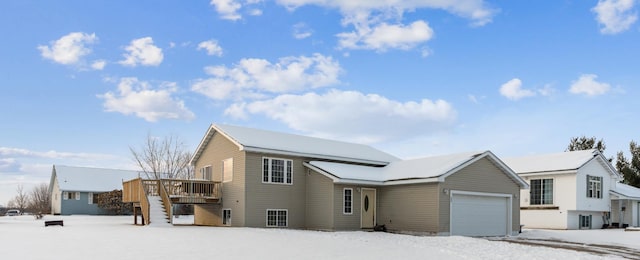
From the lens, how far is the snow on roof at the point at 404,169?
24.8 meters

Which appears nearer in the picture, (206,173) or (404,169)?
(404,169)

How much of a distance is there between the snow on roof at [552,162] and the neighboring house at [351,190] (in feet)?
26.5

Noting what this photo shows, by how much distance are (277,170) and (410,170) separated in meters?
6.31

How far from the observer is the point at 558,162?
3547cm

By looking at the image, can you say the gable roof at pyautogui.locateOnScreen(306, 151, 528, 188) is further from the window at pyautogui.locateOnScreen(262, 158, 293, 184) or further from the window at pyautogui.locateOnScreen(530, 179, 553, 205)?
the window at pyautogui.locateOnScreen(530, 179, 553, 205)

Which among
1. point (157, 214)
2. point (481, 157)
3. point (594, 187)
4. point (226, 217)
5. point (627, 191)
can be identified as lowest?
point (226, 217)

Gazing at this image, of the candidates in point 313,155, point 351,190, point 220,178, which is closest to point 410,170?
point 351,190

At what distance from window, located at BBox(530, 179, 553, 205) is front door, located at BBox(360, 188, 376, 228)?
13.8 m

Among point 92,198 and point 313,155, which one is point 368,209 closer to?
point 313,155

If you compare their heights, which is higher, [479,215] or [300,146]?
[300,146]

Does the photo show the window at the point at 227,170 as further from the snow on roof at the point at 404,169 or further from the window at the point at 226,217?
the snow on roof at the point at 404,169

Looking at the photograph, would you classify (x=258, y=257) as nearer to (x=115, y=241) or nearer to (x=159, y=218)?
(x=115, y=241)

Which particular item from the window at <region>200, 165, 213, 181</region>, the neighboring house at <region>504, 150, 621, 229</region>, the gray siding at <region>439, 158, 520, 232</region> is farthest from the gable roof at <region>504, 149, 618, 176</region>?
the window at <region>200, 165, 213, 181</region>

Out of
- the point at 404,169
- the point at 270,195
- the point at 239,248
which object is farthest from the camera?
the point at 404,169
